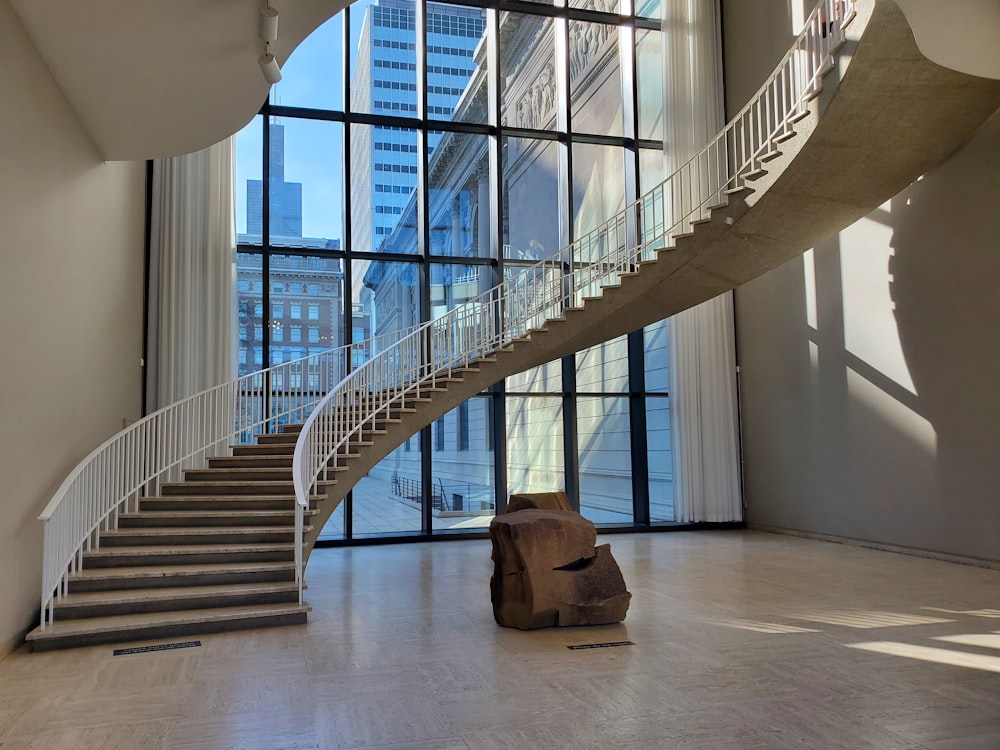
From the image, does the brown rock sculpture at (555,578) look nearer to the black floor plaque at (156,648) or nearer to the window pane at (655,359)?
the black floor plaque at (156,648)

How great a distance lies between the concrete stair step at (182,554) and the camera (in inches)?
250

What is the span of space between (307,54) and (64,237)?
19.5ft

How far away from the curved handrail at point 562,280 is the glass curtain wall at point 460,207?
0.55 m

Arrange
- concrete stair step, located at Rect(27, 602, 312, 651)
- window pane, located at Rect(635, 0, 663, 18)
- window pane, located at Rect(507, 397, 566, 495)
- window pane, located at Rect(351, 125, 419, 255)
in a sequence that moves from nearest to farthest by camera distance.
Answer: concrete stair step, located at Rect(27, 602, 312, 651)
window pane, located at Rect(351, 125, 419, 255)
window pane, located at Rect(507, 397, 566, 495)
window pane, located at Rect(635, 0, 663, 18)

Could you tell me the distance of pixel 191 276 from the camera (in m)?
9.82

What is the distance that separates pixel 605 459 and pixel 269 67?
7.90m

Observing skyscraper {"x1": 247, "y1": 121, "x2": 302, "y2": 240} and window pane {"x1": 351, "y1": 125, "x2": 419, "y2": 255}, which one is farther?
window pane {"x1": 351, "y1": 125, "x2": 419, "y2": 255}

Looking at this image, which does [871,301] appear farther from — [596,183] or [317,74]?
[317,74]

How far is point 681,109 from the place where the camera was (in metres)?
12.0

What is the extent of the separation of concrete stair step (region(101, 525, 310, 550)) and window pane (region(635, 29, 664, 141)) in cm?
854

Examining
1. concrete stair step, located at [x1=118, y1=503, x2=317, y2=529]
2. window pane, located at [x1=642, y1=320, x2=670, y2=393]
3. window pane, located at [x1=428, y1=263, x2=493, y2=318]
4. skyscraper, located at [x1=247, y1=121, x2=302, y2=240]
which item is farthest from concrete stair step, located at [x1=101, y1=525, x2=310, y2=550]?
window pane, located at [x1=642, y1=320, x2=670, y2=393]

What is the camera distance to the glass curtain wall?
1076 centimetres

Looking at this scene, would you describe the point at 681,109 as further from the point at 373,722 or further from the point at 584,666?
the point at 373,722

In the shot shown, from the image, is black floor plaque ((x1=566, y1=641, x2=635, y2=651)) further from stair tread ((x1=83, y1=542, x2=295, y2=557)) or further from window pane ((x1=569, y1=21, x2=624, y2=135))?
window pane ((x1=569, y1=21, x2=624, y2=135))
